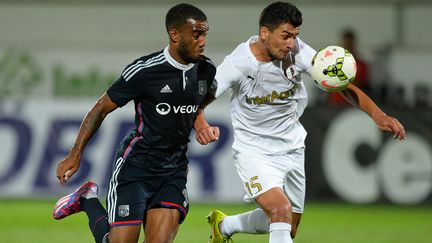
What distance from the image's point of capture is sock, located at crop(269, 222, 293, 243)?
263 inches

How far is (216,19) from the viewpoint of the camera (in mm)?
16688

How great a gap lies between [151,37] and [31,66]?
7.81 feet

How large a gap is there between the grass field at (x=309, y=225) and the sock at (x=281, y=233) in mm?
2685

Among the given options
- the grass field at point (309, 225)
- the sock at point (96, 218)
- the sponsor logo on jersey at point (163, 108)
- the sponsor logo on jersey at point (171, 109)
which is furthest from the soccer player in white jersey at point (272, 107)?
the grass field at point (309, 225)

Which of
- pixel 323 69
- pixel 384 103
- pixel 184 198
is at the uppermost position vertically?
pixel 323 69

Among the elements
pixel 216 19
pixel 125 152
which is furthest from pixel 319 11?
pixel 125 152

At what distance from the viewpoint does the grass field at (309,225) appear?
378 inches

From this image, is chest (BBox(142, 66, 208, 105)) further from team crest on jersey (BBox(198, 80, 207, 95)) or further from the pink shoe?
the pink shoe

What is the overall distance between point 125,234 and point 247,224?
149 cm

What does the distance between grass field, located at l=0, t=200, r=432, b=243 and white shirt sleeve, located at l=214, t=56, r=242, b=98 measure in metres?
2.66

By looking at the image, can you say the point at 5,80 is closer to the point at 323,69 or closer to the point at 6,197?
the point at 6,197

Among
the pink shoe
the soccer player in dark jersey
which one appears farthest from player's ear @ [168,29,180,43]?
the pink shoe

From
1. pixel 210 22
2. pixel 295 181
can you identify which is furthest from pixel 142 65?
pixel 210 22

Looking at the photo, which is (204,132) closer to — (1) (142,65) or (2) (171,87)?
(2) (171,87)
